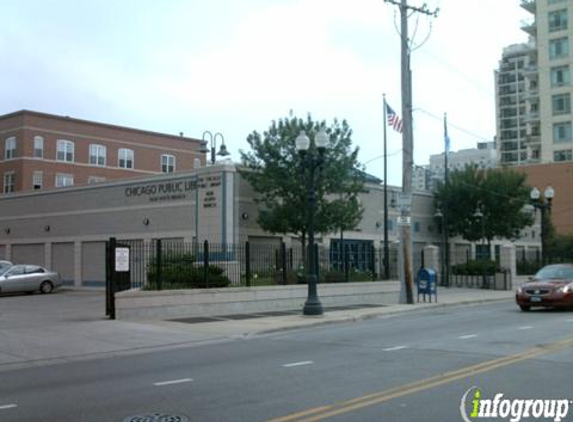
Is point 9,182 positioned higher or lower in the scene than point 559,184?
lower

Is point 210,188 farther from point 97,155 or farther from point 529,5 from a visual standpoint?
point 529,5

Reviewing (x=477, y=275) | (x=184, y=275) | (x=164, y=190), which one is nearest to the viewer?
(x=184, y=275)

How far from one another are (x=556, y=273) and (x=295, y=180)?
501 inches

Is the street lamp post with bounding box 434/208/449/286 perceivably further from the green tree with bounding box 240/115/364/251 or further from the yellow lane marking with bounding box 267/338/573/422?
the yellow lane marking with bounding box 267/338/573/422

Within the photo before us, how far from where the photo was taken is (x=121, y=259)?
20266 millimetres

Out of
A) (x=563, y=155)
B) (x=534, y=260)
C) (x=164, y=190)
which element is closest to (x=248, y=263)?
(x=164, y=190)

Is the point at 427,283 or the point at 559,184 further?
the point at 559,184

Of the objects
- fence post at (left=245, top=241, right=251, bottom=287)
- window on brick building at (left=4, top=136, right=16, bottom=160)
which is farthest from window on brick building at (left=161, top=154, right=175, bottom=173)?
fence post at (left=245, top=241, right=251, bottom=287)

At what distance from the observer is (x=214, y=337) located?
1616 centimetres

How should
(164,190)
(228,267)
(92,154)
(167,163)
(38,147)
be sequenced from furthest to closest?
(167,163)
(92,154)
(38,147)
(164,190)
(228,267)

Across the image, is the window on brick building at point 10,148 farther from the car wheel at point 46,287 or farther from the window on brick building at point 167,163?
the car wheel at point 46,287

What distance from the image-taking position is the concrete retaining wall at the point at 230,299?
20.1 metres

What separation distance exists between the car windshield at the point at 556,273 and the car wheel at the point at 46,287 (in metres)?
23.3

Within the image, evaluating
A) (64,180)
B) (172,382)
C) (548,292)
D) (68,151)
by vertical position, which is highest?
(68,151)
